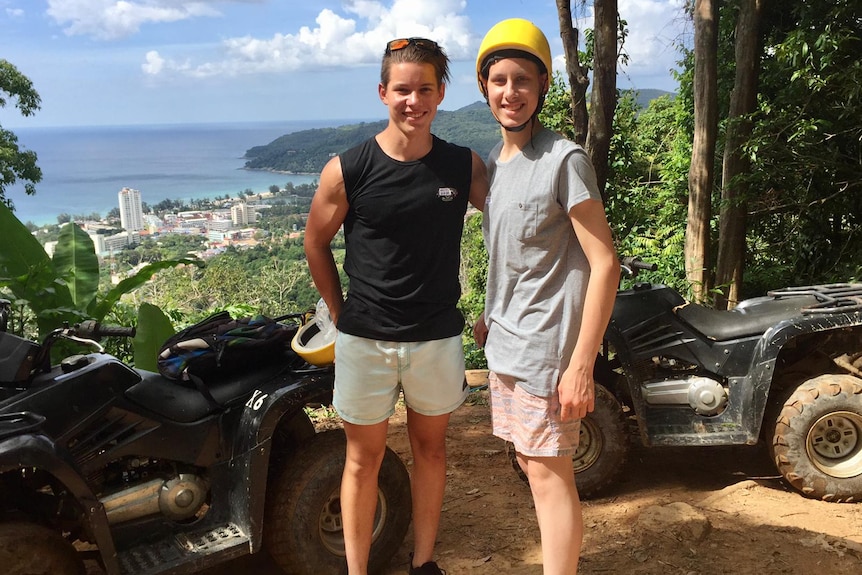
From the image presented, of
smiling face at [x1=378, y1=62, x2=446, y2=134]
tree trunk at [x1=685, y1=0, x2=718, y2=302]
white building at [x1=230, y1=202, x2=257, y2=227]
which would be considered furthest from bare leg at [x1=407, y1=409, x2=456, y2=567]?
white building at [x1=230, y1=202, x2=257, y2=227]

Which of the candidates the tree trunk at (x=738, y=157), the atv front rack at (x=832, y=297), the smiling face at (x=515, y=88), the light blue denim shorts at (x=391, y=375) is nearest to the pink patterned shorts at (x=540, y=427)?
the light blue denim shorts at (x=391, y=375)

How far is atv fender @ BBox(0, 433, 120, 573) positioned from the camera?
2.27 metres

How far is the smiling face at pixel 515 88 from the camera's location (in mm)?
2219

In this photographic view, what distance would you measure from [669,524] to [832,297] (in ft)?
4.89

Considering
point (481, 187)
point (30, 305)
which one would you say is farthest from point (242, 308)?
point (481, 187)

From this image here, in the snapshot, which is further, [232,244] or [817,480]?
[232,244]

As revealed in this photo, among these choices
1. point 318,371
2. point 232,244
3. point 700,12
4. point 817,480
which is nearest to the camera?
point 318,371

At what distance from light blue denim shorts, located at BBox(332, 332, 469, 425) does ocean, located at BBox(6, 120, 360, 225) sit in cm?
2641

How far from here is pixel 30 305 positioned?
5324 millimetres

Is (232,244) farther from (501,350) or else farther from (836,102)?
(501,350)

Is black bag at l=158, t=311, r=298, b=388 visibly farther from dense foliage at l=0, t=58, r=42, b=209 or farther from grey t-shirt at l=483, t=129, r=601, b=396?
dense foliage at l=0, t=58, r=42, b=209

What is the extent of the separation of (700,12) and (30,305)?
6.69 meters

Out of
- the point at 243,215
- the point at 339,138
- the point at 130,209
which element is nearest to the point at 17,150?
the point at 339,138

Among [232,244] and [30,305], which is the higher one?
[30,305]
